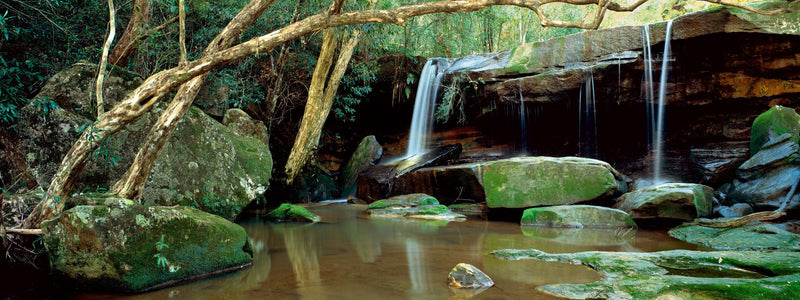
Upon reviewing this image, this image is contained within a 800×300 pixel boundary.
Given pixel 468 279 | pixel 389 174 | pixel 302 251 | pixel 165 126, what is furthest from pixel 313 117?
pixel 468 279

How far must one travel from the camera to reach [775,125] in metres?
7.20

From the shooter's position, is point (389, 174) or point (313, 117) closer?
point (313, 117)

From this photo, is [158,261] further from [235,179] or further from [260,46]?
[235,179]

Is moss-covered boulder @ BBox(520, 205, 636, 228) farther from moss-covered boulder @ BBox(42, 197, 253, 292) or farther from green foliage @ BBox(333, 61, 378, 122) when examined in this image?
green foliage @ BBox(333, 61, 378, 122)

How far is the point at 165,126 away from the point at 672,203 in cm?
670

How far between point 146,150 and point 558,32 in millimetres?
21969

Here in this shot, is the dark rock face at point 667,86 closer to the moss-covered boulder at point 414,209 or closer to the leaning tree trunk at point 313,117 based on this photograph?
the leaning tree trunk at point 313,117

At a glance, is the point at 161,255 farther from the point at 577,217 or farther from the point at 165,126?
the point at 577,217

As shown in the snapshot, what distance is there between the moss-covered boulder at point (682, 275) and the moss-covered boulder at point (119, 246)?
2.70m

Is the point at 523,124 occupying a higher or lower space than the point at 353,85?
lower

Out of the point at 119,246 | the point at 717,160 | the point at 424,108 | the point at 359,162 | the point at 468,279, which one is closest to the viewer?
the point at 119,246

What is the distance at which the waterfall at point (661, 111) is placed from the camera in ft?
29.5

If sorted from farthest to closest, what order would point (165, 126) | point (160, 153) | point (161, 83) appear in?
point (160, 153) < point (165, 126) < point (161, 83)

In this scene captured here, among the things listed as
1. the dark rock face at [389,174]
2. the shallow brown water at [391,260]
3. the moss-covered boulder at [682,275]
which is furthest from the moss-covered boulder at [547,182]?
the moss-covered boulder at [682,275]
